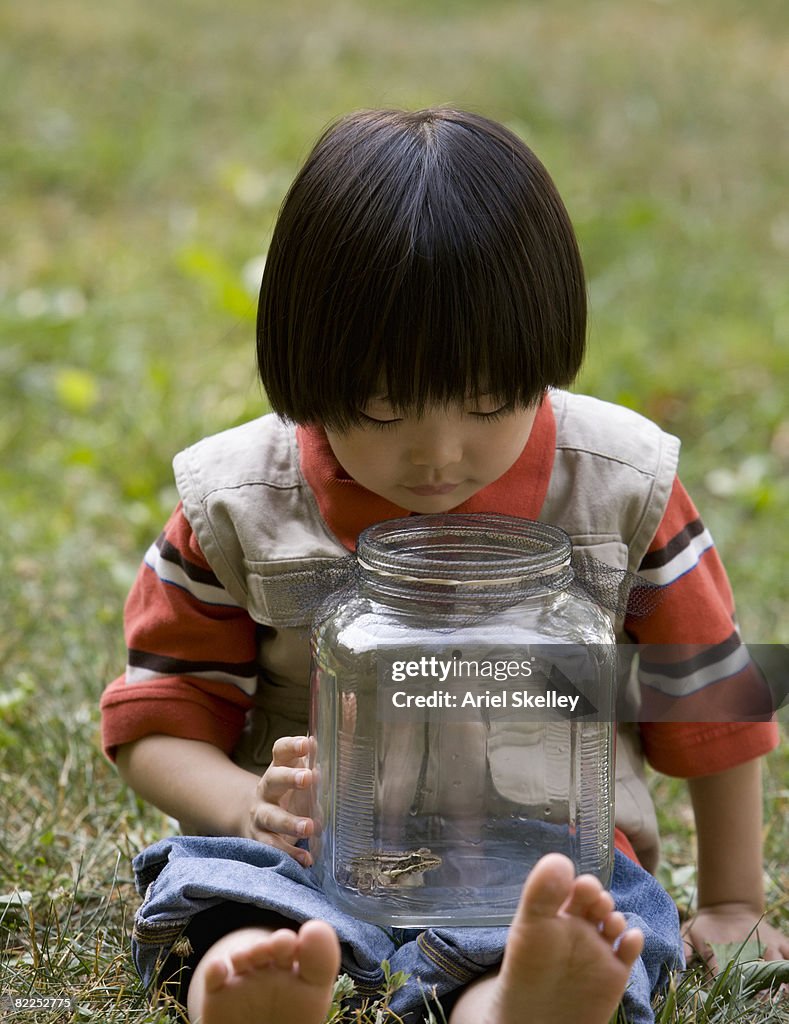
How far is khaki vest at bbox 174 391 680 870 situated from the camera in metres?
1.69

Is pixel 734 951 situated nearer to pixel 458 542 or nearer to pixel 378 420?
pixel 458 542

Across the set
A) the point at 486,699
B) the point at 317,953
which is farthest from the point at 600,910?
the point at 486,699

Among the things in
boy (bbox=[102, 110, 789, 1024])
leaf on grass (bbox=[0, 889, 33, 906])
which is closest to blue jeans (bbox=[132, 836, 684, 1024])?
boy (bbox=[102, 110, 789, 1024])

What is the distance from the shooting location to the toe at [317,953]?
121cm

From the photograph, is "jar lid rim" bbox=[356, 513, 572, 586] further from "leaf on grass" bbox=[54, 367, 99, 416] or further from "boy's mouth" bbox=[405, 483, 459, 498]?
"leaf on grass" bbox=[54, 367, 99, 416]

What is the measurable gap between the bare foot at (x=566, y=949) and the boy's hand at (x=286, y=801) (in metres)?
0.33

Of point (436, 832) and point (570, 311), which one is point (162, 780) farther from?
point (570, 311)

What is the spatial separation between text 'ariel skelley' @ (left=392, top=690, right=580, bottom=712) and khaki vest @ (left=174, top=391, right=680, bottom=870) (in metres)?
0.22

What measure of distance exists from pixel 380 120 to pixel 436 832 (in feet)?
2.49

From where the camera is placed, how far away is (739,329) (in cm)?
402

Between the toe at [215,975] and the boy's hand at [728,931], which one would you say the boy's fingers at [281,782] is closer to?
the toe at [215,975]

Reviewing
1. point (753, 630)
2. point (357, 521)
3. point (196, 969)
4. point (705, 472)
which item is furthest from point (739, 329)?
point (196, 969)

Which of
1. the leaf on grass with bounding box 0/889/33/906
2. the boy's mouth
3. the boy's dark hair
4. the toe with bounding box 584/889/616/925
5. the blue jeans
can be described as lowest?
the leaf on grass with bounding box 0/889/33/906

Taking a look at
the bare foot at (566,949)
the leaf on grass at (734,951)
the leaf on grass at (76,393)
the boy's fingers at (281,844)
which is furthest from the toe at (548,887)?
the leaf on grass at (76,393)
